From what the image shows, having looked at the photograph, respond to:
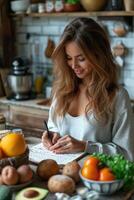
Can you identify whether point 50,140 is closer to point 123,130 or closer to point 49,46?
point 123,130

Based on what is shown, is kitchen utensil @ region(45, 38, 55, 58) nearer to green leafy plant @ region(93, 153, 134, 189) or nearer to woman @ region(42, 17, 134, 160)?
woman @ region(42, 17, 134, 160)

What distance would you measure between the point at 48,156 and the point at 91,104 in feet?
1.26

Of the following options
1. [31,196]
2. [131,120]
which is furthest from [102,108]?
[31,196]

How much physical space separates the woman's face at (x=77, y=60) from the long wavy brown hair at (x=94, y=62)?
0.07 feet

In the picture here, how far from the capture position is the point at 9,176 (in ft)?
4.49

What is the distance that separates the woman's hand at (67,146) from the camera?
183 cm

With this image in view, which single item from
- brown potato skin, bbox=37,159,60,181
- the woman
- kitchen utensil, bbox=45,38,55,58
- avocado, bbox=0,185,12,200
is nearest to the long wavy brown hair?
the woman

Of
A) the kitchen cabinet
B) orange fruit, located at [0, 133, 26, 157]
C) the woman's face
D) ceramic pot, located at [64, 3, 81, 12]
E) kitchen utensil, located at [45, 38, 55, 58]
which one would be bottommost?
the kitchen cabinet

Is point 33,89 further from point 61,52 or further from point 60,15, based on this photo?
point 61,52

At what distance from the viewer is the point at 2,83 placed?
375 cm

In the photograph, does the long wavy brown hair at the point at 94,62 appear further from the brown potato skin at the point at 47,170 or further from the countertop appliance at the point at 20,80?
the countertop appliance at the point at 20,80

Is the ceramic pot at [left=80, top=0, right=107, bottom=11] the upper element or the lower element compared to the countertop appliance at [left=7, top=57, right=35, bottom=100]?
upper

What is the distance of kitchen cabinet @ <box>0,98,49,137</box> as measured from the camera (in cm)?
331

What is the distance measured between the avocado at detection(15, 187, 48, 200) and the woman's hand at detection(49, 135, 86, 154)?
1.66ft
